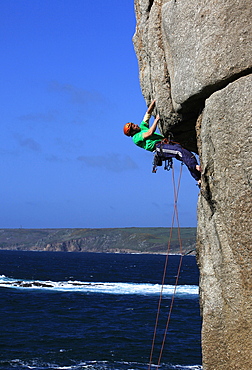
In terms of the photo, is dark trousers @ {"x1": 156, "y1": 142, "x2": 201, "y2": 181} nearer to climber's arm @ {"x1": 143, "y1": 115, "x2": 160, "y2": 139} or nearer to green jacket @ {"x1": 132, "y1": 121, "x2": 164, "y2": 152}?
green jacket @ {"x1": 132, "y1": 121, "x2": 164, "y2": 152}

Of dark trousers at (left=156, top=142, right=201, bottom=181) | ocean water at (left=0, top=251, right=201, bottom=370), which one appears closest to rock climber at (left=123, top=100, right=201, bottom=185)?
dark trousers at (left=156, top=142, right=201, bottom=181)

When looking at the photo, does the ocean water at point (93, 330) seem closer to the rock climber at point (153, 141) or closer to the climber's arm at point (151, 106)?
the rock climber at point (153, 141)

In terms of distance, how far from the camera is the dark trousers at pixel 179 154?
343 inches

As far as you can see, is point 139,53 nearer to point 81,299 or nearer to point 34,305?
point 34,305

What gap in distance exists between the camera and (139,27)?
9.65 m

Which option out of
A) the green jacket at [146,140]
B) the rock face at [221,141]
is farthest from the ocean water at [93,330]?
the rock face at [221,141]

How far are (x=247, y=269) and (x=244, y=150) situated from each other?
168 cm

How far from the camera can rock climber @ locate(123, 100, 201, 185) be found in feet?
29.6

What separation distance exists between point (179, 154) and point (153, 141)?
72 centimetres

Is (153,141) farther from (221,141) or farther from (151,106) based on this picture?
(221,141)

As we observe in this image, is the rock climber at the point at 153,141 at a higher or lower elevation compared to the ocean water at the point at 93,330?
higher

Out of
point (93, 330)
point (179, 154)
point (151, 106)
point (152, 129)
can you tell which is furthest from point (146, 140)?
point (93, 330)

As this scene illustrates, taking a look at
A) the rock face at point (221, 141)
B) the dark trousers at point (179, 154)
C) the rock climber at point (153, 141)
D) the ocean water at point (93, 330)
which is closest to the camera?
the rock face at point (221, 141)

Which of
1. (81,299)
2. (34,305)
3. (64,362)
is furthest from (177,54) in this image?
(81,299)
